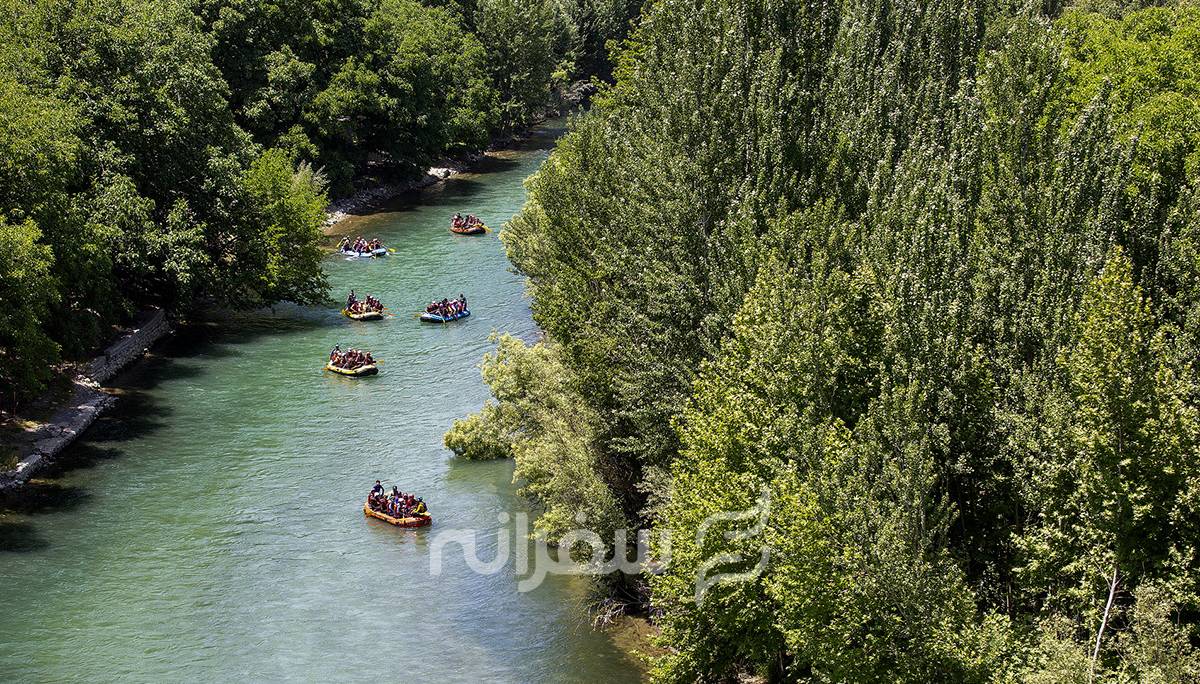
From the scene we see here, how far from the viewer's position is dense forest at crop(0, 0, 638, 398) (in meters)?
52.1

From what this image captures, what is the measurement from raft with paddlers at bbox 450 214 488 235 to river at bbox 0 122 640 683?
25.3 metres

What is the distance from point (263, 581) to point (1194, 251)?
3122cm

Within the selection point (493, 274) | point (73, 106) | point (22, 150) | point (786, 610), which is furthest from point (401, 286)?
point (786, 610)

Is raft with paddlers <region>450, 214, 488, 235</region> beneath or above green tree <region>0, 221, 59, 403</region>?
beneath

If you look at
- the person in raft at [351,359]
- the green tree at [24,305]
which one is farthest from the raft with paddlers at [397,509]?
the person in raft at [351,359]

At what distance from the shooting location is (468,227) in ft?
308

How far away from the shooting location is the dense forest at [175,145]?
5206cm

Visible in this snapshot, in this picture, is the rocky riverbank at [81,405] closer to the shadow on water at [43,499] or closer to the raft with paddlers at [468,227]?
the shadow on water at [43,499]

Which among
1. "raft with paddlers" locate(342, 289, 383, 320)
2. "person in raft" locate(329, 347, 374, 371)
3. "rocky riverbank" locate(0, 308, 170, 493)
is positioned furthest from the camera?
"raft with paddlers" locate(342, 289, 383, 320)

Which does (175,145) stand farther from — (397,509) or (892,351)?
(892,351)

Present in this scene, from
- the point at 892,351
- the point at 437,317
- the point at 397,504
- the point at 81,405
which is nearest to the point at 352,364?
the point at 437,317

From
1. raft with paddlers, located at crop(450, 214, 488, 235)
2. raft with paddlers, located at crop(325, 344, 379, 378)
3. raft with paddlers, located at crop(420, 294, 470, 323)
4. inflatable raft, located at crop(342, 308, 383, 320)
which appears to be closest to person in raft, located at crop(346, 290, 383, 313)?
inflatable raft, located at crop(342, 308, 383, 320)

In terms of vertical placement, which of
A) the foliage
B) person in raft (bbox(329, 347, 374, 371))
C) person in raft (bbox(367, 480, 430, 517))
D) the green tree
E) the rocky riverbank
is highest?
the green tree

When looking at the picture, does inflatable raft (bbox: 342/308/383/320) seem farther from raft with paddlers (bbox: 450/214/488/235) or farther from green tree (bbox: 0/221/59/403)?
green tree (bbox: 0/221/59/403)
